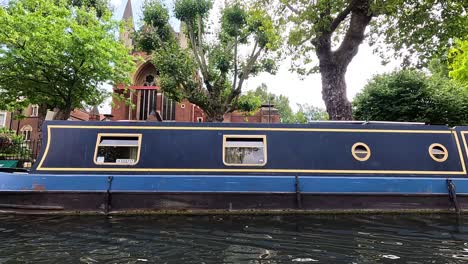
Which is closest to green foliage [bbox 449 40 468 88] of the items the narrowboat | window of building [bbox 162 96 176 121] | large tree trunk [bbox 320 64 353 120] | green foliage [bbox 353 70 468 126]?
green foliage [bbox 353 70 468 126]

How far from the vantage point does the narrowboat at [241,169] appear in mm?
7262

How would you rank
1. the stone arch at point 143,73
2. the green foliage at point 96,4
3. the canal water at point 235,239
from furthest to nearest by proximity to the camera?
the stone arch at point 143,73, the green foliage at point 96,4, the canal water at point 235,239

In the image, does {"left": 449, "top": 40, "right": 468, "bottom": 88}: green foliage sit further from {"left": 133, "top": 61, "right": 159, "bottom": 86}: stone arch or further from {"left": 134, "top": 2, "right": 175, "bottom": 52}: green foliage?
{"left": 133, "top": 61, "right": 159, "bottom": 86}: stone arch

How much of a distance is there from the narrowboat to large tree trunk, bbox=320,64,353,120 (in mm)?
3287

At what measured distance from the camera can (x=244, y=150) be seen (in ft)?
25.9

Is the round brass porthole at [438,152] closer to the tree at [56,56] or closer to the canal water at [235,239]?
the canal water at [235,239]

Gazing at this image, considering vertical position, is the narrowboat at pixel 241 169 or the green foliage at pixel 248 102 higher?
the green foliage at pixel 248 102

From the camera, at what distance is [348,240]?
17.5 feet

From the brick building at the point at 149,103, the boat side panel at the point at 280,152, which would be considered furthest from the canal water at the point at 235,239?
the brick building at the point at 149,103

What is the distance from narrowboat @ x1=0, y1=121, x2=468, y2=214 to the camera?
23.8ft

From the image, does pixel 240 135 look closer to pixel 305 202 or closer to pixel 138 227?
pixel 305 202

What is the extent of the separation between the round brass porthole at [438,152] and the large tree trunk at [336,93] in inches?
141

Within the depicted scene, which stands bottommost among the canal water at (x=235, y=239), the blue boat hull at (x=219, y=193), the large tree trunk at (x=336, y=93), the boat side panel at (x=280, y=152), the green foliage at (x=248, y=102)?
the canal water at (x=235, y=239)

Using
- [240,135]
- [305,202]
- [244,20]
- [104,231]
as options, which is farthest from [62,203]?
[244,20]
